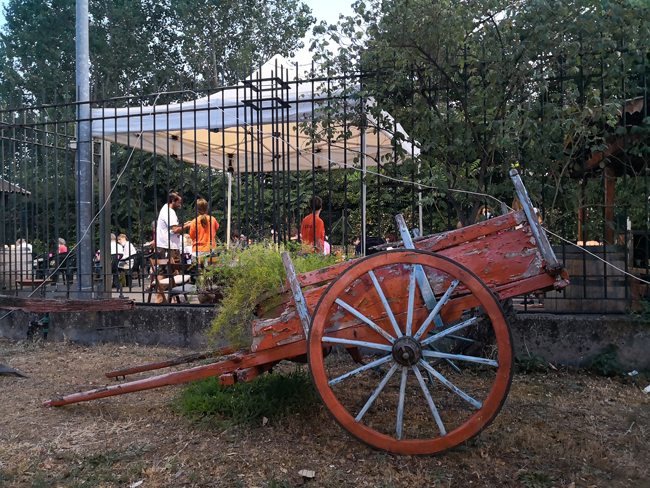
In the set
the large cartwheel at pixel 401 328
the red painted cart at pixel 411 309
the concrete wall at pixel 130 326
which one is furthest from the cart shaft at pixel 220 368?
the concrete wall at pixel 130 326

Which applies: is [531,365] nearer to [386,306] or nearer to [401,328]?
Result: [401,328]

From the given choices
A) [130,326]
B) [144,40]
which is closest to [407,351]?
[130,326]

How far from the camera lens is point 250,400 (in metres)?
3.48

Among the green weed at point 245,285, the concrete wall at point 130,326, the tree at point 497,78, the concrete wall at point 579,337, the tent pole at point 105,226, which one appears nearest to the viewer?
the green weed at point 245,285

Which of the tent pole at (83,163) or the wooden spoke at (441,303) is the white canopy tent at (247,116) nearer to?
the tent pole at (83,163)

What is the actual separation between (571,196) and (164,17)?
27.6 metres

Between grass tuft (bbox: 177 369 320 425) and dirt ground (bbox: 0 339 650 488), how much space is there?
0.09 meters

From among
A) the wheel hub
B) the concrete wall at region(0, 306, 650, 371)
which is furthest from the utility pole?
the wheel hub

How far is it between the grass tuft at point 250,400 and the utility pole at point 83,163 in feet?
10.7

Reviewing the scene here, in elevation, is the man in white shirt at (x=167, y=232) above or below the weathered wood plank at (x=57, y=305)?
above

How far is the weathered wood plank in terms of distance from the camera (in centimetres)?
539

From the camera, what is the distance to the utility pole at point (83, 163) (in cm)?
631

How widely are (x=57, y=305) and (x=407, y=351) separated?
13.6ft

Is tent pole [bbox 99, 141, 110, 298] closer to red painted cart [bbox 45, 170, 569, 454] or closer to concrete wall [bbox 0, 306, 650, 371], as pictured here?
concrete wall [bbox 0, 306, 650, 371]
